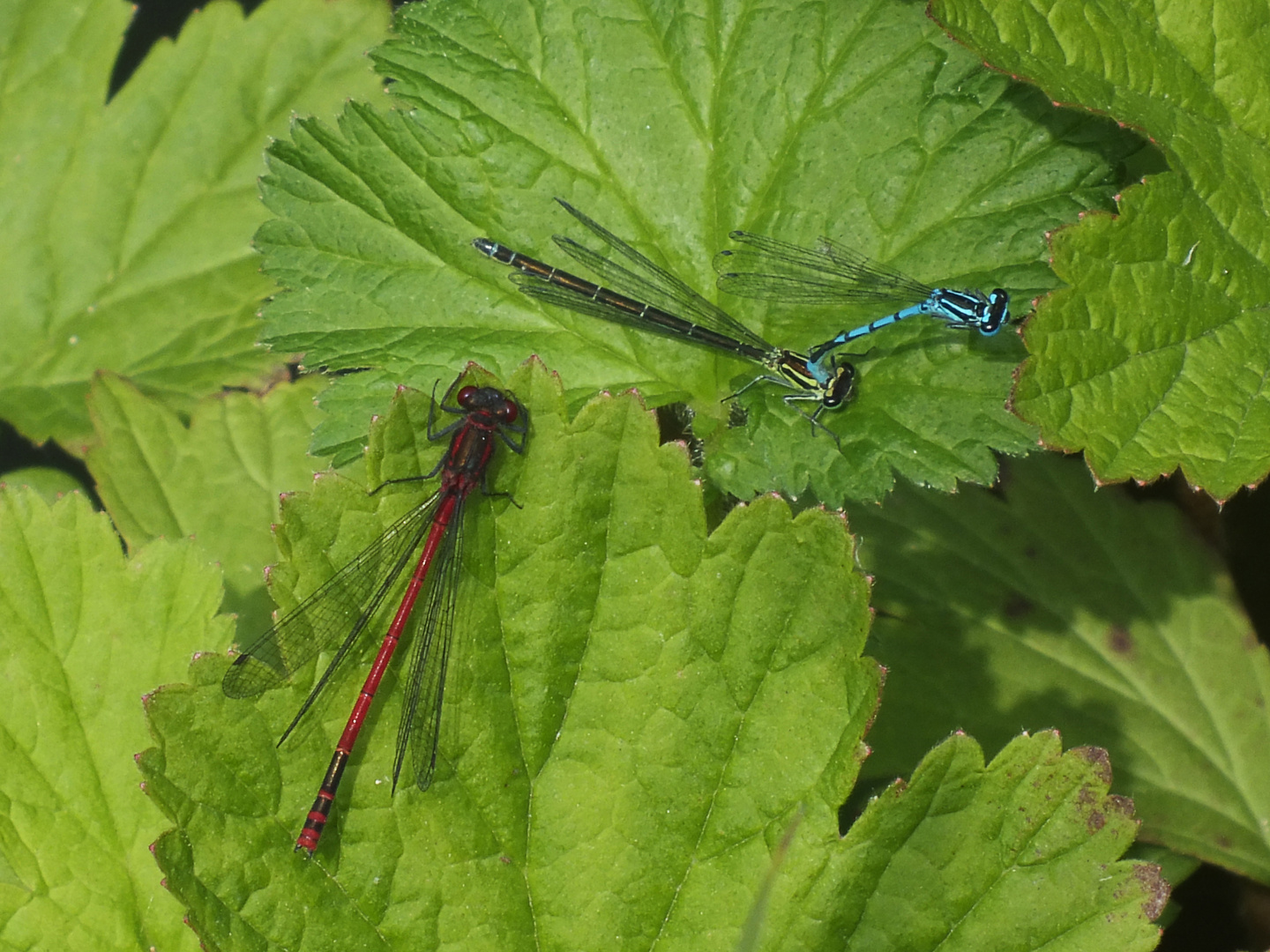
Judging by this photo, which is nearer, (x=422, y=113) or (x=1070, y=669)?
(x=422, y=113)

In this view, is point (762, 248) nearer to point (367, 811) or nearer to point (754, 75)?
point (754, 75)

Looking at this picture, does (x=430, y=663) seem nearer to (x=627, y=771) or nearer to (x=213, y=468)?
(x=627, y=771)

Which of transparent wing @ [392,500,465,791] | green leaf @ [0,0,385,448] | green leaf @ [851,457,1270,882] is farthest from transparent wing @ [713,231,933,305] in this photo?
green leaf @ [0,0,385,448]

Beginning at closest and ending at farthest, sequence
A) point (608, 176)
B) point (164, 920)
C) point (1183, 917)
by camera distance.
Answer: point (164, 920) → point (608, 176) → point (1183, 917)

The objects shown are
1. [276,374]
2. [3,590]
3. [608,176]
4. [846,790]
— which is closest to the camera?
[846,790]

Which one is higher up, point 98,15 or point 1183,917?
point 98,15

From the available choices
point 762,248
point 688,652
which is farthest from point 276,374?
point 688,652

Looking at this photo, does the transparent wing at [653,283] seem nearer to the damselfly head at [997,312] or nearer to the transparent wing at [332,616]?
the damselfly head at [997,312]
